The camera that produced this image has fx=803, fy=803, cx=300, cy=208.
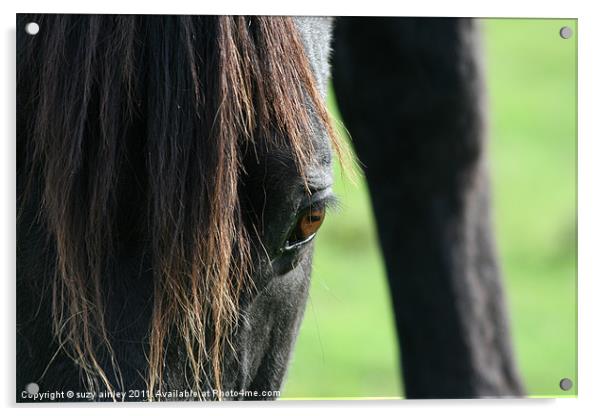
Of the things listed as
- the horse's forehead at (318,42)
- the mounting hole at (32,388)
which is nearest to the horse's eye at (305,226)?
the horse's forehead at (318,42)

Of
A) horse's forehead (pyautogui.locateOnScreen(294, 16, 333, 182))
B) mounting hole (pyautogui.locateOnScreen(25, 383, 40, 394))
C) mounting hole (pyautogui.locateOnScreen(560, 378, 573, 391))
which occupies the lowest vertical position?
mounting hole (pyautogui.locateOnScreen(560, 378, 573, 391))

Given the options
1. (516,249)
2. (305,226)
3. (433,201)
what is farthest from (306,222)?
(516,249)

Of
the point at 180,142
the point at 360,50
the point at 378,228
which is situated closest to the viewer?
the point at 180,142

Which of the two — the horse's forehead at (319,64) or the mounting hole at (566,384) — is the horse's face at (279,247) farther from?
the mounting hole at (566,384)

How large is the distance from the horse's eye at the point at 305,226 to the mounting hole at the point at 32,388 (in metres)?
0.28

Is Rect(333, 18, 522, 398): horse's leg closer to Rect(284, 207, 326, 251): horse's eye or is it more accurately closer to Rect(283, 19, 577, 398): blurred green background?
Rect(283, 19, 577, 398): blurred green background

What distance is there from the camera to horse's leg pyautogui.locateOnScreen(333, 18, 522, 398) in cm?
141

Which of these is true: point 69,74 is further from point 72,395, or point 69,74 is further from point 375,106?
point 375,106

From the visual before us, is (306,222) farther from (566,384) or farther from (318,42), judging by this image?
(566,384)

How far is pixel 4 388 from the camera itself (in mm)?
900

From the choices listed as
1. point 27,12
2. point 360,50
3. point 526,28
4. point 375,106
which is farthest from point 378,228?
point 27,12

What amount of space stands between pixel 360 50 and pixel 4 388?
800 millimetres

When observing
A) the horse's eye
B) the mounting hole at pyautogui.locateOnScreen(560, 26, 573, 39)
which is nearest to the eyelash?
the horse's eye

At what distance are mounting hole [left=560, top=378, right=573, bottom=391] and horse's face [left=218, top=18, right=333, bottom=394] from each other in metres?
0.35
